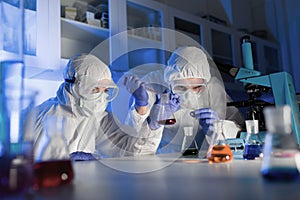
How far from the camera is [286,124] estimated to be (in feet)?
1.49

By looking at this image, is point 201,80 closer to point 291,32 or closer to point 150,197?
point 150,197

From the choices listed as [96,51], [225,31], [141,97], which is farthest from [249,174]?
[225,31]

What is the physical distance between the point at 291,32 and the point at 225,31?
2.24 feet

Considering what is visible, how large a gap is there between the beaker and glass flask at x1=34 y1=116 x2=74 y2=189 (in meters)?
0.03

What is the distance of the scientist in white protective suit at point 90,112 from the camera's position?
140 cm

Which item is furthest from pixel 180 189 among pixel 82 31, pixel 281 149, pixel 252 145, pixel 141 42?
pixel 141 42

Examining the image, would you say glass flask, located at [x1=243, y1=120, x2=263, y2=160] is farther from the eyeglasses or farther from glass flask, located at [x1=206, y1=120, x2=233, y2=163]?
the eyeglasses

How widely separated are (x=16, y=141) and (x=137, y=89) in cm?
89

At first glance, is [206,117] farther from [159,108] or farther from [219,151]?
[219,151]

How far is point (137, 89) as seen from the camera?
4.30 feet

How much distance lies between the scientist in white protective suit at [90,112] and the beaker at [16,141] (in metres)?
0.85

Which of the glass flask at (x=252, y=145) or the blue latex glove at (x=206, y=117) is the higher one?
the blue latex glove at (x=206, y=117)

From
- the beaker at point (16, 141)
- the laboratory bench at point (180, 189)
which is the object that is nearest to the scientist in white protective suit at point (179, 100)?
the laboratory bench at point (180, 189)

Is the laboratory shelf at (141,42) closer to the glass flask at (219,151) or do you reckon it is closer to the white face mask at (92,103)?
the white face mask at (92,103)
